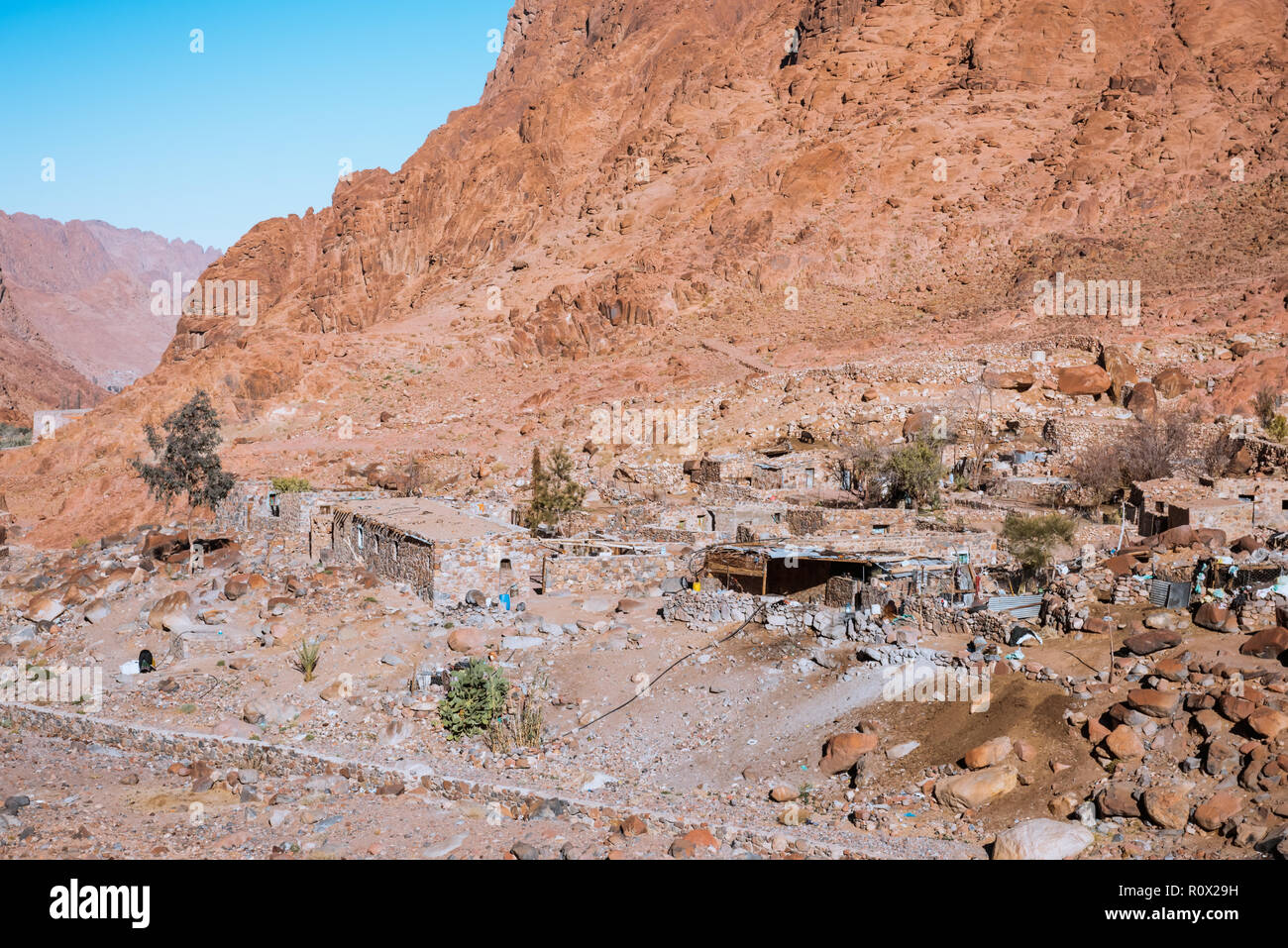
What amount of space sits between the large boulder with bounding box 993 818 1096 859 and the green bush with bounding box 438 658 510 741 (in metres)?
5.54

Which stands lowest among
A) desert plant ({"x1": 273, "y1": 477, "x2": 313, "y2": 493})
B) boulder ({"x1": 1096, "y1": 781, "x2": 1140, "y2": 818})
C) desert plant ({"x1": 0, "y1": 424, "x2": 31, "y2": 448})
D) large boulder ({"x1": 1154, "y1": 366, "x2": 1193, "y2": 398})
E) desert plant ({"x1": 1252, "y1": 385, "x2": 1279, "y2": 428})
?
boulder ({"x1": 1096, "y1": 781, "x2": 1140, "y2": 818})

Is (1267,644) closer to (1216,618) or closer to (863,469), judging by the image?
(1216,618)

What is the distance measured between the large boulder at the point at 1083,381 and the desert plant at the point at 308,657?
23.1 metres

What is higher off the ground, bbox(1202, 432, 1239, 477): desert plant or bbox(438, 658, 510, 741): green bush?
bbox(1202, 432, 1239, 477): desert plant

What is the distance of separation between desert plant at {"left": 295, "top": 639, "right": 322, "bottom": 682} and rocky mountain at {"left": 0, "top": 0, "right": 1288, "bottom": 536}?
1781 cm

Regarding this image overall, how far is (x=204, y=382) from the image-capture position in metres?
42.6

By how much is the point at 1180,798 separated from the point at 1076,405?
2252 cm

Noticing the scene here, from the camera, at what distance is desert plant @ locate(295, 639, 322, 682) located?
43.6 ft

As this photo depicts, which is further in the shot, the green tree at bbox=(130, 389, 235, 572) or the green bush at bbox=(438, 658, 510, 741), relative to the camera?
the green tree at bbox=(130, 389, 235, 572)

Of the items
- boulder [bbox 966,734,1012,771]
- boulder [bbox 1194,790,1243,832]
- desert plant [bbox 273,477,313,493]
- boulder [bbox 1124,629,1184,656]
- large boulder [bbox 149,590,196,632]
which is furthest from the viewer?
desert plant [bbox 273,477,313,493]

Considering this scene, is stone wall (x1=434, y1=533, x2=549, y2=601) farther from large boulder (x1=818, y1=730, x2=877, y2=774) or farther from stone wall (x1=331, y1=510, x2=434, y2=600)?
large boulder (x1=818, y1=730, x2=877, y2=774)

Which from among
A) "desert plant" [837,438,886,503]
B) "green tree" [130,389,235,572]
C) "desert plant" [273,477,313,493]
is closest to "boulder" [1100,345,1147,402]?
"desert plant" [837,438,886,503]

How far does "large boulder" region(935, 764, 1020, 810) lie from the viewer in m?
9.55

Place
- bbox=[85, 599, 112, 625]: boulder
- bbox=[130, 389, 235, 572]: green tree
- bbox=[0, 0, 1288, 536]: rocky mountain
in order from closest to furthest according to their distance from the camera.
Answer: bbox=[85, 599, 112, 625]: boulder → bbox=[130, 389, 235, 572]: green tree → bbox=[0, 0, 1288, 536]: rocky mountain
